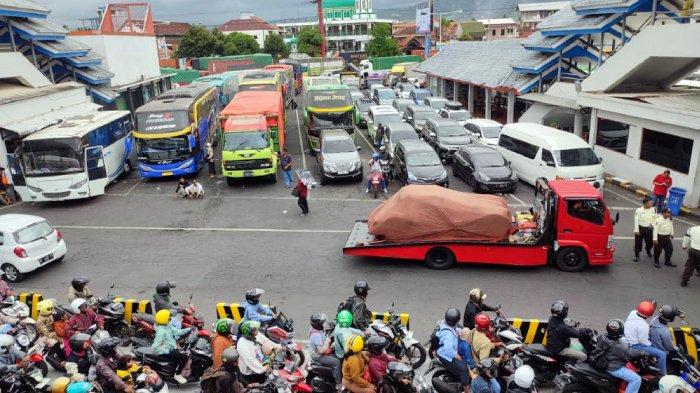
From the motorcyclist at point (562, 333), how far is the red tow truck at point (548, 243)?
15.2ft

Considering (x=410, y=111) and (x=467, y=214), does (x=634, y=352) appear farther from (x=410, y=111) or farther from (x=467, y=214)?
(x=410, y=111)

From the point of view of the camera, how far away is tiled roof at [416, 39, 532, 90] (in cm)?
3083

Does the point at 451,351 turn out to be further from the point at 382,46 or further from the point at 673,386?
the point at 382,46

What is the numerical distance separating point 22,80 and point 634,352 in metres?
29.0

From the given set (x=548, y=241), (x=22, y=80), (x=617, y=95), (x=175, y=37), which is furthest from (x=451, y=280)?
(x=175, y=37)

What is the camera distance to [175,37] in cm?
11919

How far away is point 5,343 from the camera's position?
→ 27.1 feet

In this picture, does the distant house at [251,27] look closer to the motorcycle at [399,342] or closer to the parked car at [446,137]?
the parked car at [446,137]

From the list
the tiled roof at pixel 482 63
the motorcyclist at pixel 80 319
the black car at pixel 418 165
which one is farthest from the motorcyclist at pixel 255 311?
the tiled roof at pixel 482 63

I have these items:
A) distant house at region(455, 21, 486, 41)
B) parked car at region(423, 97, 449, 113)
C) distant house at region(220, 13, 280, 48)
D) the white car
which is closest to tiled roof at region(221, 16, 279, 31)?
distant house at region(220, 13, 280, 48)

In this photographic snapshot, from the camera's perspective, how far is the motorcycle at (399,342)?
8453mm

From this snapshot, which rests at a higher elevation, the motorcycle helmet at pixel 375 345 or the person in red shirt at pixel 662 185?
the motorcycle helmet at pixel 375 345

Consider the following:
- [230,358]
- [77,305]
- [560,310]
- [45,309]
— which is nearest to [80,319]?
[77,305]

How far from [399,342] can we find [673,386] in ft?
12.6
